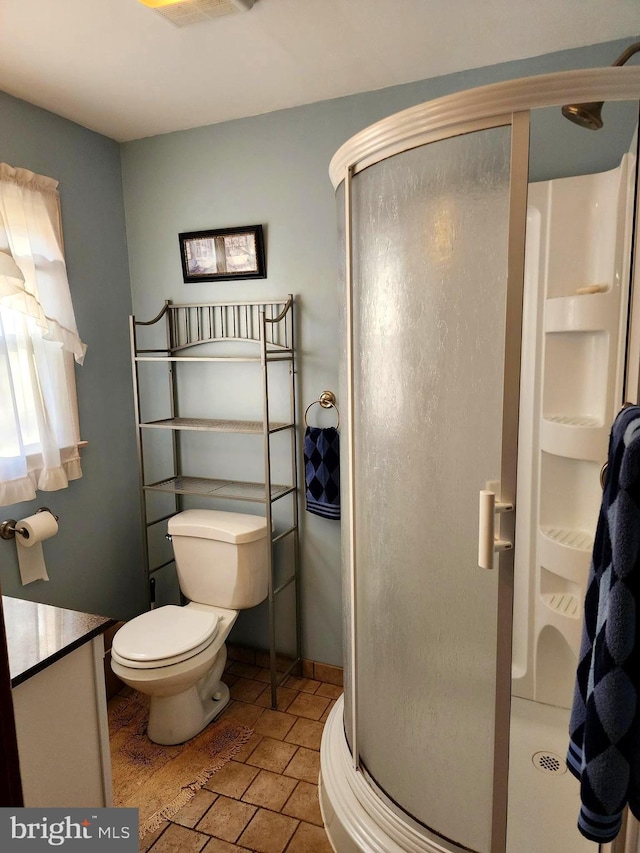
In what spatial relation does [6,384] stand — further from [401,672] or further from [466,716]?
[466,716]

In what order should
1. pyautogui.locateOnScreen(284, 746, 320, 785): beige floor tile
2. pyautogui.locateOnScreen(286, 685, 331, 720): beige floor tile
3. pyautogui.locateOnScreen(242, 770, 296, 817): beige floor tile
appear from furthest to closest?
1. pyautogui.locateOnScreen(286, 685, 331, 720): beige floor tile
2. pyautogui.locateOnScreen(284, 746, 320, 785): beige floor tile
3. pyautogui.locateOnScreen(242, 770, 296, 817): beige floor tile

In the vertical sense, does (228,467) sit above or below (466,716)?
above

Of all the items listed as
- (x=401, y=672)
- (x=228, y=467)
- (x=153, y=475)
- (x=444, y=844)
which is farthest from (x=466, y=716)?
(x=153, y=475)

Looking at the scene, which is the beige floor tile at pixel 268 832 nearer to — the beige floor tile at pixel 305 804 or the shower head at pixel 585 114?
the beige floor tile at pixel 305 804

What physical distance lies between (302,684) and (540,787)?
1.24 metres

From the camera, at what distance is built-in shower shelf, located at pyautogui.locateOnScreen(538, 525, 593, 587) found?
5.46 feet

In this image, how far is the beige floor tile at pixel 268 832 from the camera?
5.71 feet

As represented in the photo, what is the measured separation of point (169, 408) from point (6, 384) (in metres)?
0.80

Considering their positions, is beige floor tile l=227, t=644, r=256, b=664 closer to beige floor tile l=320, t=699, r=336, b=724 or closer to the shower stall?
beige floor tile l=320, t=699, r=336, b=724

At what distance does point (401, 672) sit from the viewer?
5.20ft

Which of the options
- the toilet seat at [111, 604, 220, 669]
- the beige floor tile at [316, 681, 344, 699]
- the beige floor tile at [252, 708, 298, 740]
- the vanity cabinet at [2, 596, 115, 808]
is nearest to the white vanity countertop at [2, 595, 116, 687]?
the vanity cabinet at [2, 596, 115, 808]

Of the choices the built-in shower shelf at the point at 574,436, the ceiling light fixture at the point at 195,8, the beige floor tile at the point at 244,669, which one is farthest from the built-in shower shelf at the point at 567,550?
the ceiling light fixture at the point at 195,8

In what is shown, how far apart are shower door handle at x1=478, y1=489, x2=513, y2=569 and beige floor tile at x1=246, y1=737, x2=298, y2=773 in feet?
4.42

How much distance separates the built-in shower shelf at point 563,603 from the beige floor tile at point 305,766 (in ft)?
3.39
